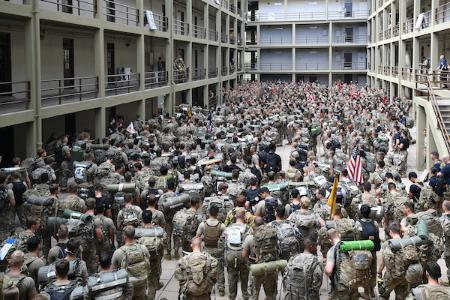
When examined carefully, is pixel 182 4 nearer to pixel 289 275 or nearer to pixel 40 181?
pixel 40 181

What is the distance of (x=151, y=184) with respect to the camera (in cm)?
1149

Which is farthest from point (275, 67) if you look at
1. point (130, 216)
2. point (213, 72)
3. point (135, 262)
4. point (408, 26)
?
point (135, 262)

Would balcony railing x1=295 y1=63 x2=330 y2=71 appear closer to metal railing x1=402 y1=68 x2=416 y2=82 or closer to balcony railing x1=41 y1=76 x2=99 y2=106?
metal railing x1=402 y1=68 x2=416 y2=82

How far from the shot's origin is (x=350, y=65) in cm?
5878

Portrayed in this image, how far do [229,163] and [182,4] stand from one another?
25028 millimetres

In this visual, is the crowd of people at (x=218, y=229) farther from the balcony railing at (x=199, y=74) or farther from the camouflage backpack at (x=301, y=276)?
the balcony railing at (x=199, y=74)

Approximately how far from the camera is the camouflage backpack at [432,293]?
634 centimetres

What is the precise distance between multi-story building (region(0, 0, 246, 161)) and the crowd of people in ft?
9.10

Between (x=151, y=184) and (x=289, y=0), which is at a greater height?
(x=289, y=0)

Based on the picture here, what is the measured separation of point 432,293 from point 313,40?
180 ft

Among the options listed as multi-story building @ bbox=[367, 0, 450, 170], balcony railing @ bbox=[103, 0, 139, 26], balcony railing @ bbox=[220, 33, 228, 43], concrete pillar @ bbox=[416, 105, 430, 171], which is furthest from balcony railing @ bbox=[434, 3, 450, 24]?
balcony railing @ bbox=[220, 33, 228, 43]

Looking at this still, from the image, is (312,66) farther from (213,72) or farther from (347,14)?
(213,72)

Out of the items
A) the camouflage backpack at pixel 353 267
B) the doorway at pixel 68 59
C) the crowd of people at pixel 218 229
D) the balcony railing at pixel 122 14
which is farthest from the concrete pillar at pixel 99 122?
the camouflage backpack at pixel 353 267

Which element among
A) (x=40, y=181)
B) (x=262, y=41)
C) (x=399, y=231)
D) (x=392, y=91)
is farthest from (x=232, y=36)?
(x=399, y=231)
